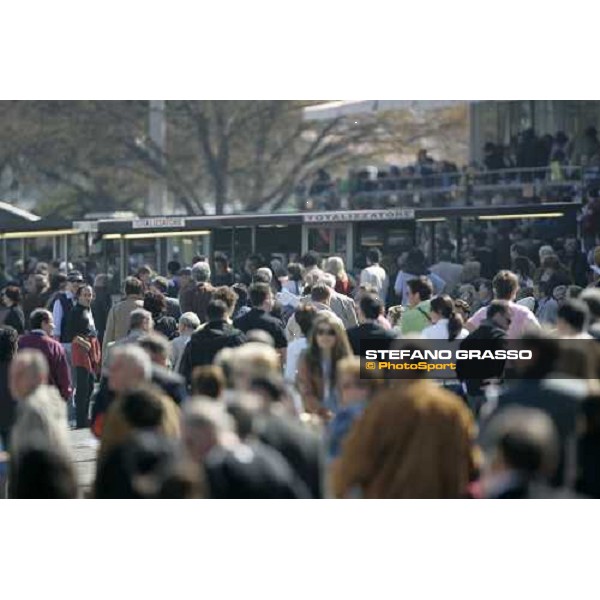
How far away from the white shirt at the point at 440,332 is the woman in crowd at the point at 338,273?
4338mm

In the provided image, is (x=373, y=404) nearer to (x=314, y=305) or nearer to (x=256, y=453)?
(x=256, y=453)

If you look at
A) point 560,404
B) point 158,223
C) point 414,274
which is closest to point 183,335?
point 560,404

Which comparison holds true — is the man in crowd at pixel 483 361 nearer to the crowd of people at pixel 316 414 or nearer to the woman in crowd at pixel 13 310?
the crowd of people at pixel 316 414

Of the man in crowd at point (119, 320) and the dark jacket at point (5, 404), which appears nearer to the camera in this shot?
the dark jacket at point (5, 404)

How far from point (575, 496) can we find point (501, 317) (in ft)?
11.6

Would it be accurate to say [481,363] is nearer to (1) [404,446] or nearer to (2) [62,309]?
(1) [404,446]

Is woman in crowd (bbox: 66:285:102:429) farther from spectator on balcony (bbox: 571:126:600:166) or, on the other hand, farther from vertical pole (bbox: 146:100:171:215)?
vertical pole (bbox: 146:100:171:215)

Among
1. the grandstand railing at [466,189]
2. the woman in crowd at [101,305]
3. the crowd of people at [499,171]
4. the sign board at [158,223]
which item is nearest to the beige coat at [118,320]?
the woman in crowd at [101,305]

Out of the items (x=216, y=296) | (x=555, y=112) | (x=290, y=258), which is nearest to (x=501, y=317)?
(x=216, y=296)

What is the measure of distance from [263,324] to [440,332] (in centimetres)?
155

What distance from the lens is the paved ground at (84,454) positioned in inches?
484

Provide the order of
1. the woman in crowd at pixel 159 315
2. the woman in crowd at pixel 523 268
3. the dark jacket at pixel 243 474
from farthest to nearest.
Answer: the woman in crowd at pixel 523 268, the woman in crowd at pixel 159 315, the dark jacket at pixel 243 474

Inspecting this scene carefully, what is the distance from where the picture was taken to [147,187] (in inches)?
1564

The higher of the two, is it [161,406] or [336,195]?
[336,195]
